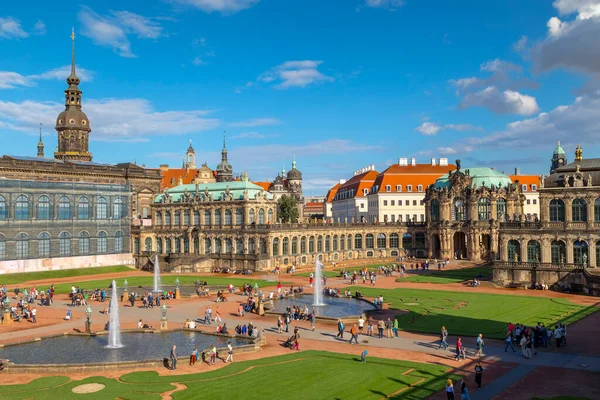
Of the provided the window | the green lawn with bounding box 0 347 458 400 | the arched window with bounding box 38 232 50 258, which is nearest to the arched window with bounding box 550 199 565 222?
the green lawn with bounding box 0 347 458 400

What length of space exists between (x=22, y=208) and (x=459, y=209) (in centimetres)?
7546

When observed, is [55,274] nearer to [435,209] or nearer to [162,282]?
[162,282]

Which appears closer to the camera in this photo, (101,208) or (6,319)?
(6,319)

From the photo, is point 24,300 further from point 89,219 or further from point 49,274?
point 89,219

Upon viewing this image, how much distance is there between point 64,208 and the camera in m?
97.6

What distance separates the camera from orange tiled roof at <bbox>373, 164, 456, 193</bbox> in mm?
141625

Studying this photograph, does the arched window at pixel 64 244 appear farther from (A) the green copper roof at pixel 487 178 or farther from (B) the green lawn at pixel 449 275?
(A) the green copper roof at pixel 487 178

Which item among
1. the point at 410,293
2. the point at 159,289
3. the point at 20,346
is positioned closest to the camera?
the point at 20,346

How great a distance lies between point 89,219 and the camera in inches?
3979

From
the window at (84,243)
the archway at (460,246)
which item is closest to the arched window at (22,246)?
the window at (84,243)

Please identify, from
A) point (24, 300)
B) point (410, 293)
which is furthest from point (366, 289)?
point (24, 300)

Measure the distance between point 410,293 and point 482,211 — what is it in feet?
140

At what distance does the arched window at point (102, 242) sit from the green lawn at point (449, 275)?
173 feet

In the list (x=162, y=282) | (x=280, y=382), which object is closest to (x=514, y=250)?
(x=162, y=282)
